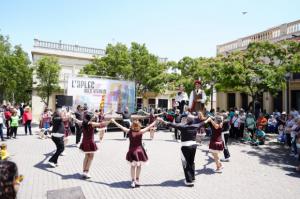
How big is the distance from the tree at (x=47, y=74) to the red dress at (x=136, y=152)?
19314 millimetres

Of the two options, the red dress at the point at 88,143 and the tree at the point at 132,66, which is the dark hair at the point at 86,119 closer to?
the red dress at the point at 88,143

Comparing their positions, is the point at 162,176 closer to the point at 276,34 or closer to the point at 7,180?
the point at 7,180

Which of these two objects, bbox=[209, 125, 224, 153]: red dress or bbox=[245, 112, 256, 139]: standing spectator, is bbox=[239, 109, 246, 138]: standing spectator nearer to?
bbox=[245, 112, 256, 139]: standing spectator

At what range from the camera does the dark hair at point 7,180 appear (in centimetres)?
309

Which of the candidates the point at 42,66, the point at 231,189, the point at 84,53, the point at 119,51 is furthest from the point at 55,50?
the point at 231,189

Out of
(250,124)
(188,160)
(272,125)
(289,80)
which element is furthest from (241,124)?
(188,160)

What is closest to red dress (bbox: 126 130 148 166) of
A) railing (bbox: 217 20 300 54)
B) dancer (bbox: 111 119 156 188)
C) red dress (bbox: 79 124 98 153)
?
dancer (bbox: 111 119 156 188)

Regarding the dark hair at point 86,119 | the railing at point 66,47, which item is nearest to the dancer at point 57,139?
the dark hair at point 86,119

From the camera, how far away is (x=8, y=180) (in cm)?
312

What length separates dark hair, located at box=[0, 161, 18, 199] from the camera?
3.09 meters

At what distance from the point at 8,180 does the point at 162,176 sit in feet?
17.8

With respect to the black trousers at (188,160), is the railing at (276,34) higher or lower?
higher

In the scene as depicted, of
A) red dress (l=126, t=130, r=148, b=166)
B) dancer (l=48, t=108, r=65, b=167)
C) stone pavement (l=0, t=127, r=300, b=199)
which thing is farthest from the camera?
dancer (l=48, t=108, r=65, b=167)

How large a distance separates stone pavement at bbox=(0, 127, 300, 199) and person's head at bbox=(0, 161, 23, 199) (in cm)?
329
